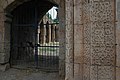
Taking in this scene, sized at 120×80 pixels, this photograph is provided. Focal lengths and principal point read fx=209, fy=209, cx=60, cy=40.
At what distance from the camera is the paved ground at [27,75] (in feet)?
19.4

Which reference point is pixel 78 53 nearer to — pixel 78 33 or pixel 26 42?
pixel 78 33

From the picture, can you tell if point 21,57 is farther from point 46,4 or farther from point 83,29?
point 83,29

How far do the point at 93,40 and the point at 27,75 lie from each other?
301 centimetres

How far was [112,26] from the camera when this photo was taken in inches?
151

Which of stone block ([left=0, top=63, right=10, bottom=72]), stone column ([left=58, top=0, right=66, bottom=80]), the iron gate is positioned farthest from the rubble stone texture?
stone block ([left=0, top=63, right=10, bottom=72])

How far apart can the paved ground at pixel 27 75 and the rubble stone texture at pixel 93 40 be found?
5.80 ft

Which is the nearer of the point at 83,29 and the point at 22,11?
the point at 83,29

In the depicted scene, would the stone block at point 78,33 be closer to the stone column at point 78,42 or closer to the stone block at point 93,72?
the stone column at point 78,42

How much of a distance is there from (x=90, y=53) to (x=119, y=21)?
80 centimetres

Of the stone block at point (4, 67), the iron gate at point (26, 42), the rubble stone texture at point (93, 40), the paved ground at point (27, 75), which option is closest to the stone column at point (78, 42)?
the rubble stone texture at point (93, 40)

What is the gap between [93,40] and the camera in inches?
155

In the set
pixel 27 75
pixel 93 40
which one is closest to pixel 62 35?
pixel 27 75

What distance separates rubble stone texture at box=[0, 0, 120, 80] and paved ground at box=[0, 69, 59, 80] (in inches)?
69.6

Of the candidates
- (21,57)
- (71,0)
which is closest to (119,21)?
(71,0)
